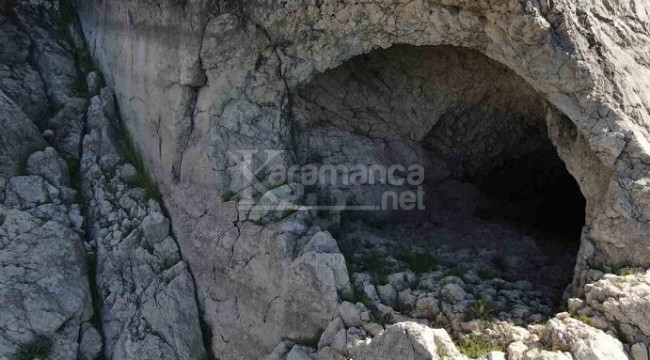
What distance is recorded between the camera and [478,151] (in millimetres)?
8945

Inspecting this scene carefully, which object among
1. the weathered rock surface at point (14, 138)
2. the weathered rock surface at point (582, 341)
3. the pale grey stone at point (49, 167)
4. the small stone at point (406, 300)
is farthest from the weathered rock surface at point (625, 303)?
the weathered rock surface at point (14, 138)

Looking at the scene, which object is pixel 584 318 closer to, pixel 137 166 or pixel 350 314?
pixel 350 314

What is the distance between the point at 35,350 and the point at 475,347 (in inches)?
208

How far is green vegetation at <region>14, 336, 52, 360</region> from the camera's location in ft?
21.2

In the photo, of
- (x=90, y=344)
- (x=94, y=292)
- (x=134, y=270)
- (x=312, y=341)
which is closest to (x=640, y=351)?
(x=312, y=341)

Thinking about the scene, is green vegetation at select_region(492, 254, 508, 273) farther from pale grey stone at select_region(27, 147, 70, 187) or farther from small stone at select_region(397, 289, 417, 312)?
pale grey stone at select_region(27, 147, 70, 187)

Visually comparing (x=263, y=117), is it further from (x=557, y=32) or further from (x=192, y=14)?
(x=557, y=32)

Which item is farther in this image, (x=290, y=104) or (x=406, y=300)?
(x=290, y=104)

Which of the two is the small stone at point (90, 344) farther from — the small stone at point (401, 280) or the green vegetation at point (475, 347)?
the green vegetation at point (475, 347)

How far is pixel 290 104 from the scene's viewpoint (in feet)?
23.8

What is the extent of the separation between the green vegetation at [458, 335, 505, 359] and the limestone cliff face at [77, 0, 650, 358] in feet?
4.28

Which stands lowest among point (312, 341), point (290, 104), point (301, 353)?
A: point (301, 353)

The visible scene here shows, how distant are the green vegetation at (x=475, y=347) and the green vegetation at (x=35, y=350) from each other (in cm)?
505

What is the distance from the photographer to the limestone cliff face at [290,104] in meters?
5.77
